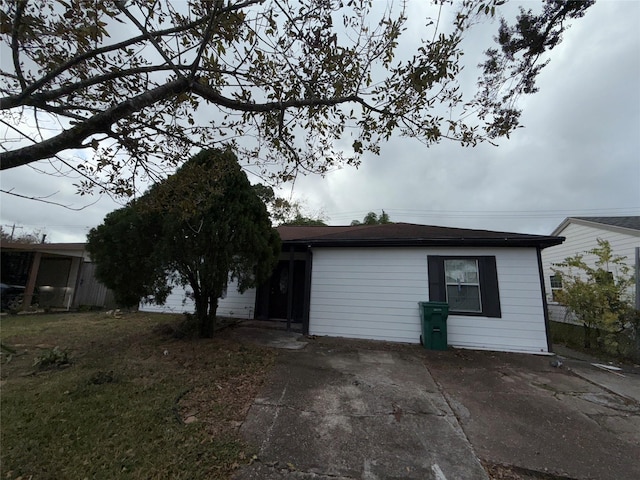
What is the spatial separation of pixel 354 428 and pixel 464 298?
196 inches

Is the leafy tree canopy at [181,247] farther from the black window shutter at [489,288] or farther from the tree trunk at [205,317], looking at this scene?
the black window shutter at [489,288]

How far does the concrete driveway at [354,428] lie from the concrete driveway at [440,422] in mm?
10

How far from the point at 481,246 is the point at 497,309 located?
4.88 feet

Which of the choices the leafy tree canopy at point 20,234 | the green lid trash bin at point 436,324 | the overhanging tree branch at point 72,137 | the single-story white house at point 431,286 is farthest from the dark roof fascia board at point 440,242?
the leafy tree canopy at point 20,234

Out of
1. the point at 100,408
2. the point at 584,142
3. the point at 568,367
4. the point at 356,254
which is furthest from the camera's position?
the point at 584,142

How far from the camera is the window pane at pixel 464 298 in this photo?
6.73m

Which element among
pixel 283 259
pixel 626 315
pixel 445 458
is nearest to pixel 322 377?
pixel 445 458

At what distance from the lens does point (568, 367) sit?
5.46 meters

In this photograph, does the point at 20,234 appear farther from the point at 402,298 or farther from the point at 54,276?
the point at 402,298

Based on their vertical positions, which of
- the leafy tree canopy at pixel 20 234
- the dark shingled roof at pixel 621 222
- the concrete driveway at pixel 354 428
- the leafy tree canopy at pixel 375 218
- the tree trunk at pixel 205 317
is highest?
the leafy tree canopy at pixel 375 218

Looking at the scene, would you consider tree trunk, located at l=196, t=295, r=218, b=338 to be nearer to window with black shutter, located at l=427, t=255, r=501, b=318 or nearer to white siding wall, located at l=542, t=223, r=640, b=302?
window with black shutter, located at l=427, t=255, r=501, b=318

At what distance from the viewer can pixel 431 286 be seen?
22.9ft

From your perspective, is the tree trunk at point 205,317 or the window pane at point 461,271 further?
the window pane at point 461,271

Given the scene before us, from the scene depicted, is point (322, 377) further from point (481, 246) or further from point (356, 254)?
point (481, 246)
